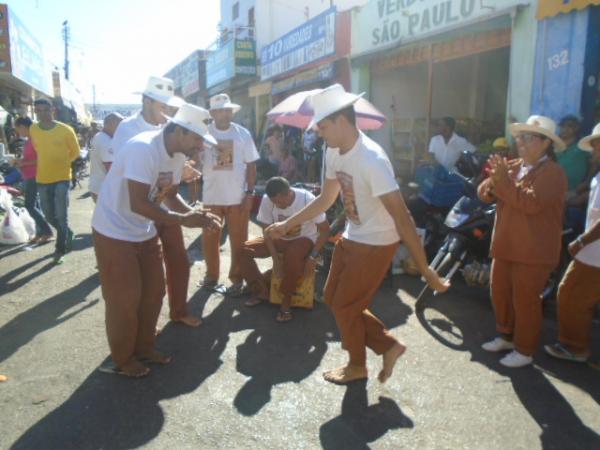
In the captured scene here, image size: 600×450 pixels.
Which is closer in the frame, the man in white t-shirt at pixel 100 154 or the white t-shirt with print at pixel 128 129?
the white t-shirt with print at pixel 128 129

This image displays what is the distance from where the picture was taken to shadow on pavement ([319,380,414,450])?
8.82 ft

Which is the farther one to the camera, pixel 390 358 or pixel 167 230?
pixel 167 230

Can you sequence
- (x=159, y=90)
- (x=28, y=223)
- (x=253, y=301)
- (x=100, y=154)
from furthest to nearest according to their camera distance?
(x=28, y=223)
(x=100, y=154)
(x=253, y=301)
(x=159, y=90)

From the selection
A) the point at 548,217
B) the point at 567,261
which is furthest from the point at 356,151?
the point at 567,261

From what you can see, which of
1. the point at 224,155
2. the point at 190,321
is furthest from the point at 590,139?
the point at 190,321

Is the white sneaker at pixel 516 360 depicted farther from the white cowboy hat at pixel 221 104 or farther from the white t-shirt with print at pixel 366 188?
the white cowboy hat at pixel 221 104

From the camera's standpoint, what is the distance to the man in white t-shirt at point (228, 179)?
4969 millimetres

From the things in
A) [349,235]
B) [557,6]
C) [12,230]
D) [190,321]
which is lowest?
[190,321]

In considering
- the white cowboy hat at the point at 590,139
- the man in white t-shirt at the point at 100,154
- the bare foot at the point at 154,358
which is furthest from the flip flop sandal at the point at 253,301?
the white cowboy hat at the point at 590,139

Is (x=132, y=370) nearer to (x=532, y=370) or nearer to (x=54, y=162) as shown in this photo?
(x=532, y=370)

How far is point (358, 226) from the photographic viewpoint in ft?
9.78

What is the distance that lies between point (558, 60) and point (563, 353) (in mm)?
3648

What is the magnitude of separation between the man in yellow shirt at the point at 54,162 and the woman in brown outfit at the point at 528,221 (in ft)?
16.5

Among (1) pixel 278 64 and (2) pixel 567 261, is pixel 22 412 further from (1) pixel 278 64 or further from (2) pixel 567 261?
(1) pixel 278 64
